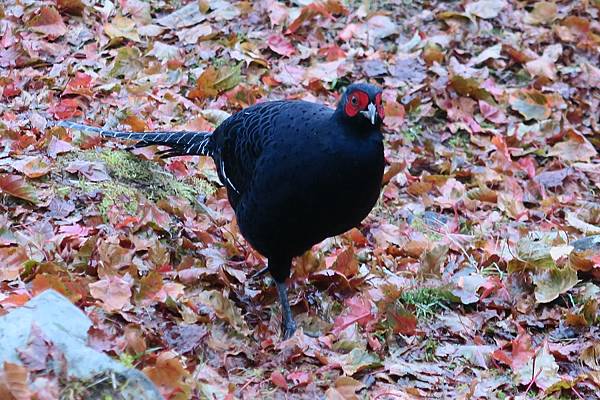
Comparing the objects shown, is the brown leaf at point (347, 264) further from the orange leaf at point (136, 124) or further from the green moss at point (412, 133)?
the green moss at point (412, 133)

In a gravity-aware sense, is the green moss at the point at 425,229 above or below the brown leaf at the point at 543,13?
below

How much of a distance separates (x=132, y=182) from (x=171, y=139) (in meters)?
0.35

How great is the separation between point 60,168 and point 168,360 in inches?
83.1

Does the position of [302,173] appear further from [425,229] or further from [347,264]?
[425,229]

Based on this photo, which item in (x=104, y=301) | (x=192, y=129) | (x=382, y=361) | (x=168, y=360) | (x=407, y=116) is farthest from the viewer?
(x=407, y=116)

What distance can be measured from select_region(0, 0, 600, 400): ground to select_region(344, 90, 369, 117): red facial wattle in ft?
3.56

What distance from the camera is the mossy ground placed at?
4.92 meters

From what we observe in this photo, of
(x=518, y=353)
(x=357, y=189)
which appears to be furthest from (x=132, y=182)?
(x=518, y=353)

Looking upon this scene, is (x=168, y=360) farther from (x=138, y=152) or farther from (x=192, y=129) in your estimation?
(x=192, y=129)

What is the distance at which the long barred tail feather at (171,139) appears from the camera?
17.0ft

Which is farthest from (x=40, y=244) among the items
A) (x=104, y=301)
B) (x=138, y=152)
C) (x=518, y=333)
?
(x=518, y=333)

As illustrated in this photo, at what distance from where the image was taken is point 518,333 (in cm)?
447

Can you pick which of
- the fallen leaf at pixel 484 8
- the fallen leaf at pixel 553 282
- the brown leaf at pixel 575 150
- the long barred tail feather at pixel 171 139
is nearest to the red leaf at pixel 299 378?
the fallen leaf at pixel 553 282

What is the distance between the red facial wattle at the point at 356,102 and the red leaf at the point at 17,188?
1.84 m
